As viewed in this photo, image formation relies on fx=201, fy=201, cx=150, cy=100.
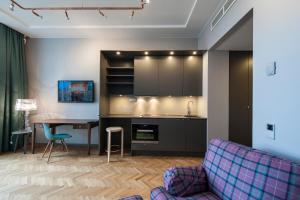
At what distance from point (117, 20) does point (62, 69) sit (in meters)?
2.19

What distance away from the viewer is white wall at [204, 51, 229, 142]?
4.44 metres

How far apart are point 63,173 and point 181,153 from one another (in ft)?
8.27

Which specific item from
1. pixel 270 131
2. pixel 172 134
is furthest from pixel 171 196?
pixel 172 134

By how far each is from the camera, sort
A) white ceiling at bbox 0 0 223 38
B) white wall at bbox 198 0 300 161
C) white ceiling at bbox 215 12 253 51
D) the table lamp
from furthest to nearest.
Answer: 1. the table lamp
2. white ceiling at bbox 0 0 223 38
3. white ceiling at bbox 215 12 253 51
4. white wall at bbox 198 0 300 161

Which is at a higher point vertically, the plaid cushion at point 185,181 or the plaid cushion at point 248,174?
the plaid cushion at point 248,174

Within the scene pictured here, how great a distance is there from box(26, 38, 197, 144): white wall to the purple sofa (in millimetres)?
3907

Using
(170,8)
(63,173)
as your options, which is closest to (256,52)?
(170,8)

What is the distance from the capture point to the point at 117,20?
171 inches

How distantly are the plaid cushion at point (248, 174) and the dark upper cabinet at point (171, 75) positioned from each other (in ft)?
9.39

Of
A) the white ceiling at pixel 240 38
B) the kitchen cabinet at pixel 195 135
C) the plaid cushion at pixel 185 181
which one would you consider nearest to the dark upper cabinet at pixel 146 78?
the kitchen cabinet at pixel 195 135

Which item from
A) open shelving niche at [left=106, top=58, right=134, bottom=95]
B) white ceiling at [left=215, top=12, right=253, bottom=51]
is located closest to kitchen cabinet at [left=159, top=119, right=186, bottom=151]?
open shelving niche at [left=106, top=58, right=134, bottom=95]

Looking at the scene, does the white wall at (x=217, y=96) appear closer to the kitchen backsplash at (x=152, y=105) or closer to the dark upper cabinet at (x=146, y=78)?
the kitchen backsplash at (x=152, y=105)

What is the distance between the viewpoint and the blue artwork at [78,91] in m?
5.34

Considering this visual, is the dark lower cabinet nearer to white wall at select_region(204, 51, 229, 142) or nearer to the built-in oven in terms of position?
the built-in oven
